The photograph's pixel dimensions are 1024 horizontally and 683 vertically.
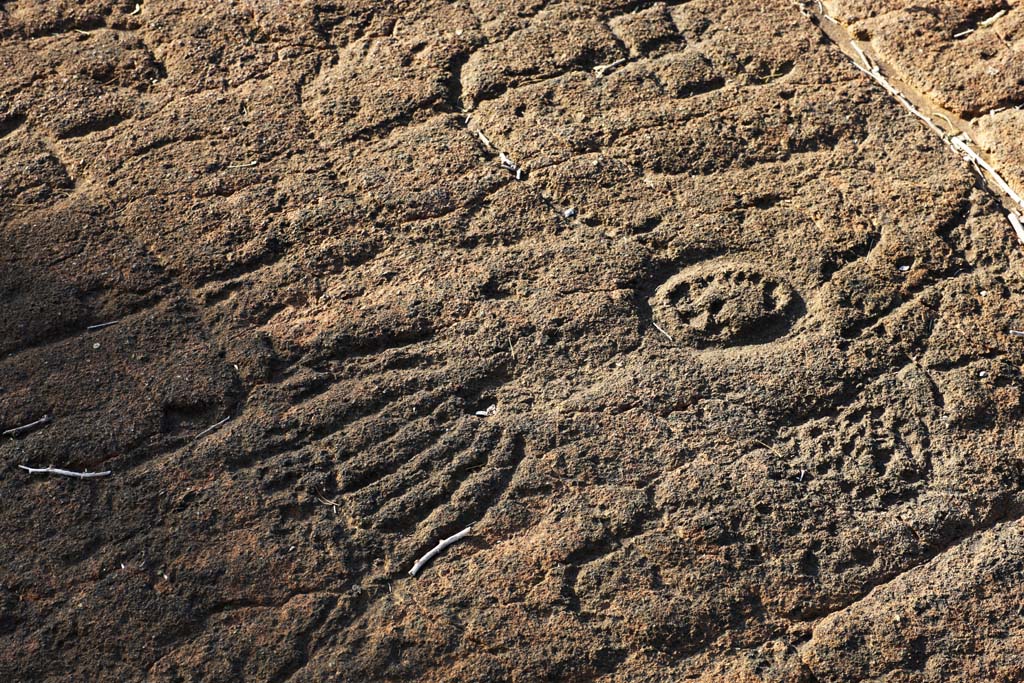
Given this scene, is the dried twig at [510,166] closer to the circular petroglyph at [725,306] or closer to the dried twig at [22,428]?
the circular petroglyph at [725,306]

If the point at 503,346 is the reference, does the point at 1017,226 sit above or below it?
below

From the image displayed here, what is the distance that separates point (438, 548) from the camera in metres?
1.95

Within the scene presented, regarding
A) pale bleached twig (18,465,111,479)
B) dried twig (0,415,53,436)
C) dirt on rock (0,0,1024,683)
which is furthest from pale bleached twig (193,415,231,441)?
dried twig (0,415,53,436)

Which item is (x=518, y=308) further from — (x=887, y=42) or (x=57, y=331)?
→ (x=887, y=42)

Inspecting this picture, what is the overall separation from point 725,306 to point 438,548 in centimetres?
77

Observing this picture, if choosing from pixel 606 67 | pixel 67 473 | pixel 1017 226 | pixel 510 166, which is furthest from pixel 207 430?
pixel 1017 226

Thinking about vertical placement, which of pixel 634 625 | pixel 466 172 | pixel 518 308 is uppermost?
pixel 466 172

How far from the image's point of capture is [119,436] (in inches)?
79.3

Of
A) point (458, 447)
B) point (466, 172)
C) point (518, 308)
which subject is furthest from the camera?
point (466, 172)

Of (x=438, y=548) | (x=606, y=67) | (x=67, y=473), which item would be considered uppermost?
(x=606, y=67)

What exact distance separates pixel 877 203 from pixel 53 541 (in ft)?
5.90

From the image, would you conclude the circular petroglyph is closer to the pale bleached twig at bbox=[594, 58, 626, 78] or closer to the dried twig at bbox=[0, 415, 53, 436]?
the pale bleached twig at bbox=[594, 58, 626, 78]

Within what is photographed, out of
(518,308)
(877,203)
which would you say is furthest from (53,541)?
(877,203)

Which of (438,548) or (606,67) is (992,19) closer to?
(606,67)
